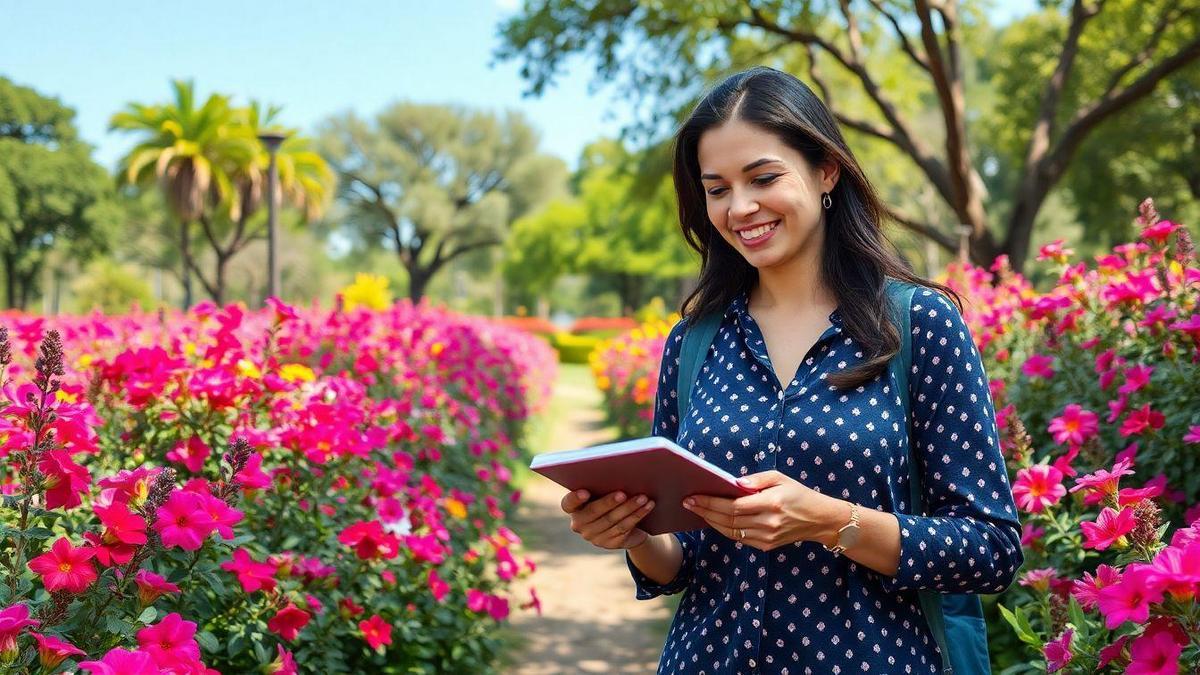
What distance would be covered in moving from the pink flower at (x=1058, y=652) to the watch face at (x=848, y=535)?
60 cm

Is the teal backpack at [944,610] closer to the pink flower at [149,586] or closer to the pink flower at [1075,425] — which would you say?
the pink flower at [1075,425]

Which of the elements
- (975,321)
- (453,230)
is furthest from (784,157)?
(453,230)

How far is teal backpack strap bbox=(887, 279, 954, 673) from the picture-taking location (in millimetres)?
1542

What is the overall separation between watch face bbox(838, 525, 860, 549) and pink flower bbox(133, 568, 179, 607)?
1157mm

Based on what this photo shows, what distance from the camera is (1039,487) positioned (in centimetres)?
217

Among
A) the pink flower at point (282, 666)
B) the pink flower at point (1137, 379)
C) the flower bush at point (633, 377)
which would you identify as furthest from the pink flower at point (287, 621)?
the flower bush at point (633, 377)

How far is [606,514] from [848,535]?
1.24 ft

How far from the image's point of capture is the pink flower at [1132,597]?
50.1 inches

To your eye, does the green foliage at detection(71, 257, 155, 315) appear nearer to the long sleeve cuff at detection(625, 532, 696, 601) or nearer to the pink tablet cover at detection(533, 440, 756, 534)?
the long sleeve cuff at detection(625, 532, 696, 601)

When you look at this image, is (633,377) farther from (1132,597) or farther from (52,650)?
(1132,597)

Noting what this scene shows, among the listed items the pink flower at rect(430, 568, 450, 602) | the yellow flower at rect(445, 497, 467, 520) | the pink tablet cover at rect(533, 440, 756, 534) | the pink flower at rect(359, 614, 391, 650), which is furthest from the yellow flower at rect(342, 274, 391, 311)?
the pink tablet cover at rect(533, 440, 756, 534)

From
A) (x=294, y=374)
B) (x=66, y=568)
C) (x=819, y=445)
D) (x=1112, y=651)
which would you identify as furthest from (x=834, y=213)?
(x=294, y=374)

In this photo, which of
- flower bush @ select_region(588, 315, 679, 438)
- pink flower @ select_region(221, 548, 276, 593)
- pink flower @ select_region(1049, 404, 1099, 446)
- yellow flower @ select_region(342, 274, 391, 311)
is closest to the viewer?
pink flower @ select_region(221, 548, 276, 593)

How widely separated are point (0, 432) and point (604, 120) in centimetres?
1282
